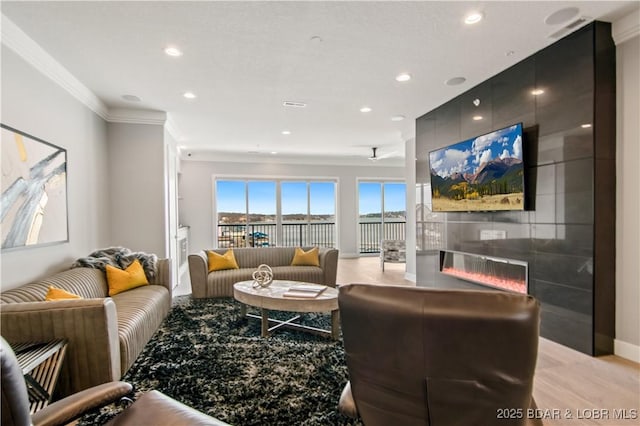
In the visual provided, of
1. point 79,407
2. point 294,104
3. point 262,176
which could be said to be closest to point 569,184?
point 294,104

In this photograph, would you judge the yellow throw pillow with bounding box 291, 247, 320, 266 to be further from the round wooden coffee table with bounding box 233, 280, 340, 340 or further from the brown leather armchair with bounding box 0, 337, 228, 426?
the brown leather armchair with bounding box 0, 337, 228, 426

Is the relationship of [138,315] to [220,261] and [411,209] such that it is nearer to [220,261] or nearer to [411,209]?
[220,261]

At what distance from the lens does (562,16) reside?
2.39m

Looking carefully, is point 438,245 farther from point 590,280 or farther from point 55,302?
point 55,302

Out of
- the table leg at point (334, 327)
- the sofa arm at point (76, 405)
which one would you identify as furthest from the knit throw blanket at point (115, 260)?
the sofa arm at point (76, 405)

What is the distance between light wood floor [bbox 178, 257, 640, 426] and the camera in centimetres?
186

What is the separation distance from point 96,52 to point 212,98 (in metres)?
1.35

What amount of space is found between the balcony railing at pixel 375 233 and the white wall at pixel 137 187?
5648mm

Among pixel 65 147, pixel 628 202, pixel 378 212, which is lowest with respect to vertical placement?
pixel 378 212

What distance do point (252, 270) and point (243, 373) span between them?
91.0 inches

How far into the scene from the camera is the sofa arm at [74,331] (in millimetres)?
1888

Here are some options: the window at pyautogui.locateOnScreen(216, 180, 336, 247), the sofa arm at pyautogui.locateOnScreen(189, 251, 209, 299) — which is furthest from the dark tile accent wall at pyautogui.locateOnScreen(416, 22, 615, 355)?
the window at pyautogui.locateOnScreen(216, 180, 336, 247)

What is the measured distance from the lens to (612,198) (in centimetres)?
258

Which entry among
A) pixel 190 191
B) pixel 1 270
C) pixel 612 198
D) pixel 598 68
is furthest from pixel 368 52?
pixel 190 191
